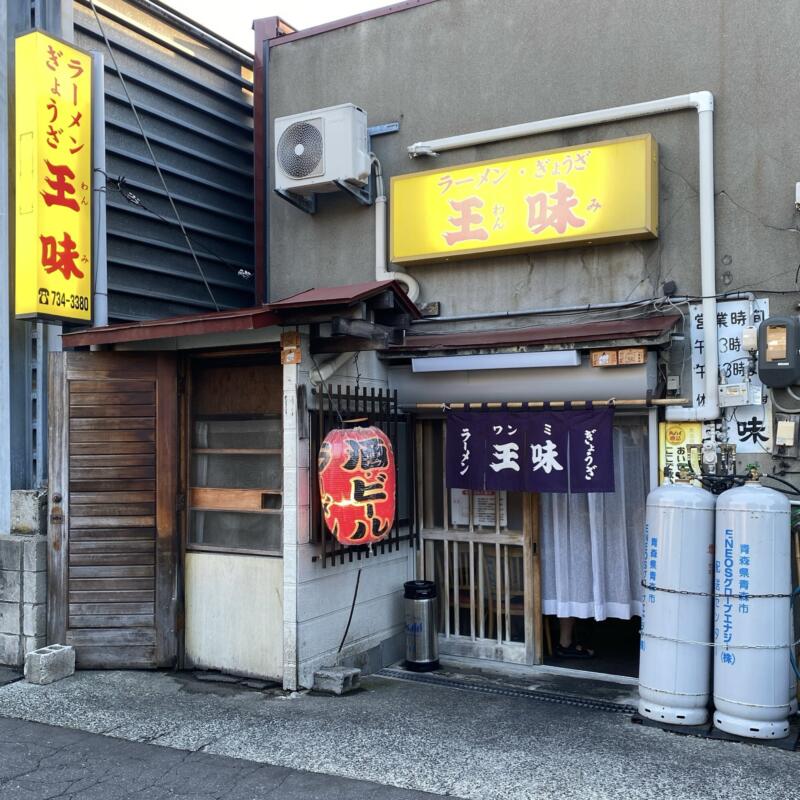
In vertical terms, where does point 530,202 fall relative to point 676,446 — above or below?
above

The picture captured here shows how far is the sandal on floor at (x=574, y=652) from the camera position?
31.2 ft

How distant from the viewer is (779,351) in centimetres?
754

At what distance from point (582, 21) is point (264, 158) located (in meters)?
4.31

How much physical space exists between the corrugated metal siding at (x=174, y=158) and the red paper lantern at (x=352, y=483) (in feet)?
12.7

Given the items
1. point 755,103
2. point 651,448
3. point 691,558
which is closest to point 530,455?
point 651,448

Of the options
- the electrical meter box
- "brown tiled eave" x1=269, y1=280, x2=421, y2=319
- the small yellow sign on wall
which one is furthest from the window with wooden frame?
the electrical meter box

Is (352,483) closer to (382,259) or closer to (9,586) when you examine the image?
(382,259)

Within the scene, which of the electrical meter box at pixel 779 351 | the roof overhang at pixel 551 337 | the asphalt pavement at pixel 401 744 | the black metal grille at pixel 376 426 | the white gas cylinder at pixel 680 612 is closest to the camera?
the asphalt pavement at pixel 401 744

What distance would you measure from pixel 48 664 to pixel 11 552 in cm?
133

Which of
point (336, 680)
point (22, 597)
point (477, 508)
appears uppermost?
point (477, 508)

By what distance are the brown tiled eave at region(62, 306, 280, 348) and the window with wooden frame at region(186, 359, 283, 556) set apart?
2.88ft

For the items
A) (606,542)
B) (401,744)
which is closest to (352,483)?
(401,744)

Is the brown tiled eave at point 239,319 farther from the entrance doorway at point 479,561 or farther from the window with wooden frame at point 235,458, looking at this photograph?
the entrance doorway at point 479,561

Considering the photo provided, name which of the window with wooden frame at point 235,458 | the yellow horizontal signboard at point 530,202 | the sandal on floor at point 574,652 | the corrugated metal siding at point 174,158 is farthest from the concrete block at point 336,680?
the corrugated metal siding at point 174,158
